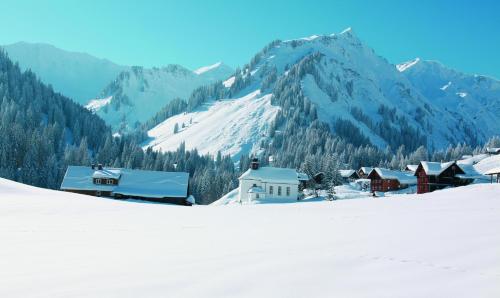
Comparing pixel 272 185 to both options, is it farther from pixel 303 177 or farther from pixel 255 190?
pixel 303 177

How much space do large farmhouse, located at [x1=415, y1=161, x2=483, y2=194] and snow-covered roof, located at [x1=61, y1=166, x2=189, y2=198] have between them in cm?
4376

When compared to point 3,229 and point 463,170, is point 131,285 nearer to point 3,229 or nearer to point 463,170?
point 3,229

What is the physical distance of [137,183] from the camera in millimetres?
70750

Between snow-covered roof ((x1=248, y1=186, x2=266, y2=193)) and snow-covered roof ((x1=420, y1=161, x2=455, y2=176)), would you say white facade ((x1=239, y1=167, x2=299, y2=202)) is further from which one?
snow-covered roof ((x1=420, y1=161, x2=455, y2=176))

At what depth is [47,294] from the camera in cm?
Answer: 623

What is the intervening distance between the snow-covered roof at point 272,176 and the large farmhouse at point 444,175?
2416 centimetres

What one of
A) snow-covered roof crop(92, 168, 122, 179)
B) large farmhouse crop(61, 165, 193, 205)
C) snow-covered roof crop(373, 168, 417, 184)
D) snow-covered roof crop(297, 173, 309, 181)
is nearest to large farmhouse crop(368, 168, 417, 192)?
snow-covered roof crop(373, 168, 417, 184)

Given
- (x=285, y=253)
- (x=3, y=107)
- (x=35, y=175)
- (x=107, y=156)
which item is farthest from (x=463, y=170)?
(x=3, y=107)

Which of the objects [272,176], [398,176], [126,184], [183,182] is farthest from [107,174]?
[398,176]

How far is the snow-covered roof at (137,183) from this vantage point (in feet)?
225

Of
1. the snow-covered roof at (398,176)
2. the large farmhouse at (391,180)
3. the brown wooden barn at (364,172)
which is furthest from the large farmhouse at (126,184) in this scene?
the brown wooden barn at (364,172)

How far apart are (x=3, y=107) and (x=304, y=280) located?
16291 centimetres

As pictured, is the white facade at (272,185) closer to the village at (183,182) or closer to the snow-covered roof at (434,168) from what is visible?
the village at (183,182)

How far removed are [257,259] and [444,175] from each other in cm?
7548
